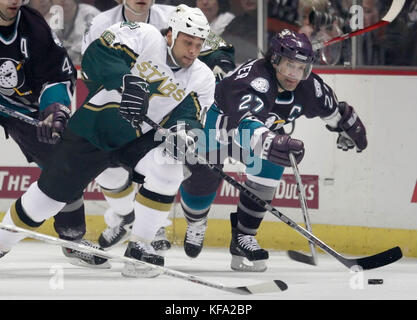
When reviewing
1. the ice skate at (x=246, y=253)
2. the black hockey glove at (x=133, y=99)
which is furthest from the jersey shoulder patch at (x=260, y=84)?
the ice skate at (x=246, y=253)

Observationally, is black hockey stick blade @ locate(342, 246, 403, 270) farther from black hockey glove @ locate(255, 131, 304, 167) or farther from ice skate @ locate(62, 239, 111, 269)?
ice skate @ locate(62, 239, 111, 269)

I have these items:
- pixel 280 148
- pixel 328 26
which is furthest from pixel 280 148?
pixel 328 26

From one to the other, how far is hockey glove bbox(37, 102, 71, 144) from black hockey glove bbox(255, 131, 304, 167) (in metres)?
0.75

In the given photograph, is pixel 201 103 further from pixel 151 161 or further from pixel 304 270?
pixel 304 270

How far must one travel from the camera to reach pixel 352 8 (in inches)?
231

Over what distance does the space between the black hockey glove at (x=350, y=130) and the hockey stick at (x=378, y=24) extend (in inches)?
19.7

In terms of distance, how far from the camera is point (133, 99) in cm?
471

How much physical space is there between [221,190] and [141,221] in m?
1.25

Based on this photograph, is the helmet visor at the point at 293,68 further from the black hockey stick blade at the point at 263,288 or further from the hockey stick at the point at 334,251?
the black hockey stick blade at the point at 263,288

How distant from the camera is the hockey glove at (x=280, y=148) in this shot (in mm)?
4914
